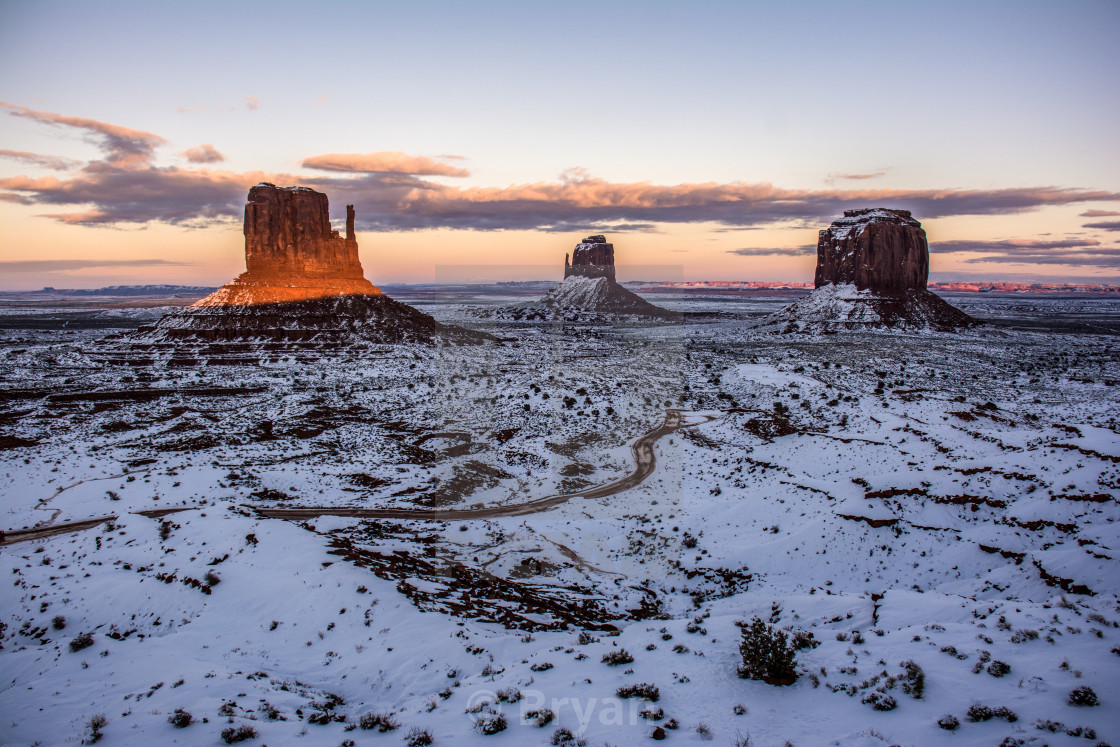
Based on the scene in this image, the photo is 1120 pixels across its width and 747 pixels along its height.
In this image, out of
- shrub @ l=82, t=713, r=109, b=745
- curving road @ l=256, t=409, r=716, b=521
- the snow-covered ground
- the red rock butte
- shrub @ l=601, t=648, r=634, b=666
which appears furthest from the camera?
the red rock butte

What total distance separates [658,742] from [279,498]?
64.5 feet

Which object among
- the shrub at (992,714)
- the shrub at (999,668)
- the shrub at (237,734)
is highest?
the shrub at (992,714)

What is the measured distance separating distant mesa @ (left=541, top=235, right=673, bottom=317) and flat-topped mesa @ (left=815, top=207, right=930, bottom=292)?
4555 cm

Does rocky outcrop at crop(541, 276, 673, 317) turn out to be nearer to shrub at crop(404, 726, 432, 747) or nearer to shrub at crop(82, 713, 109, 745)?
shrub at crop(404, 726, 432, 747)

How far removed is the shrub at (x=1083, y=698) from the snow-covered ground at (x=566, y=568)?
0.19 meters

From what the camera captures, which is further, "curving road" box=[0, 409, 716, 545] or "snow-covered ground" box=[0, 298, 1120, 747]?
"curving road" box=[0, 409, 716, 545]

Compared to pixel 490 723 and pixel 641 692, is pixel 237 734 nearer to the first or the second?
pixel 490 723

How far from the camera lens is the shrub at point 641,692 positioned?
360 inches

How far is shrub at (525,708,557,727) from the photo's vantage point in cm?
852

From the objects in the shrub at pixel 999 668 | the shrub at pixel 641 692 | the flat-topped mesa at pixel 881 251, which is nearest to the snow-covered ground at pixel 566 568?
the shrub at pixel 999 668

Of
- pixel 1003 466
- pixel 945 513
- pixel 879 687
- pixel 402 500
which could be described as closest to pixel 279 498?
pixel 402 500

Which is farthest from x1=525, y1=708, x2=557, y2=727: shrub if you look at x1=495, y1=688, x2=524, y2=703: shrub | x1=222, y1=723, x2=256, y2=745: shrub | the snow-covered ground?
x1=222, y1=723, x2=256, y2=745: shrub

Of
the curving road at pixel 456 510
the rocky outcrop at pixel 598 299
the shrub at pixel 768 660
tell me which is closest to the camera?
the shrub at pixel 768 660

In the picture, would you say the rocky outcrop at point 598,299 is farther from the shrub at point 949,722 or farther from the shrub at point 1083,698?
the shrub at point 949,722
